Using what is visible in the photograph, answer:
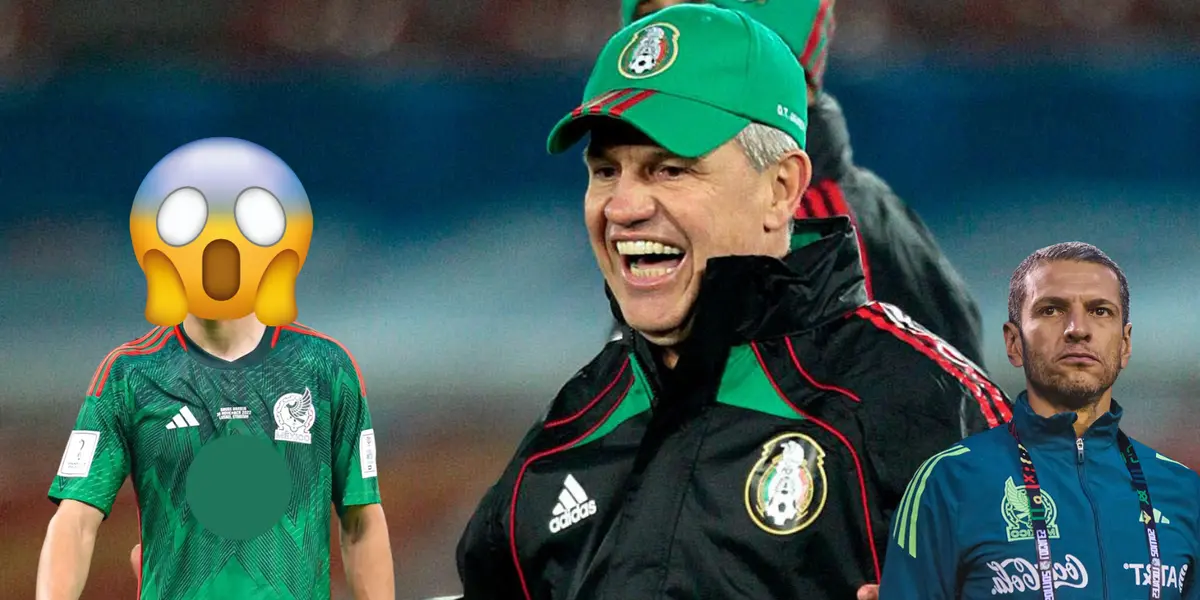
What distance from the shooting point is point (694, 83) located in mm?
1444

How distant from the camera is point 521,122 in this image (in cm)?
329

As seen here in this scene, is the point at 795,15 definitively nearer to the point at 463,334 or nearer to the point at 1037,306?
the point at 1037,306

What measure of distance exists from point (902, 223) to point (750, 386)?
4.32ft

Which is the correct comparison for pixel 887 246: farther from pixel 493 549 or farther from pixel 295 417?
pixel 493 549

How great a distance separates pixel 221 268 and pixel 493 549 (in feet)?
2.77

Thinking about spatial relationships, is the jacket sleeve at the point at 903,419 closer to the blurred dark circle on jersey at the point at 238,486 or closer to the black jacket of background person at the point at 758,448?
the black jacket of background person at the point at 758,448

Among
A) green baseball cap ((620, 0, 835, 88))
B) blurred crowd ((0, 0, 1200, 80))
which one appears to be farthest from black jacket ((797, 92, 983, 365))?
blurred crowd ((0, 0, 1200, 80))

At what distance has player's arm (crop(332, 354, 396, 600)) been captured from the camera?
7.84ft

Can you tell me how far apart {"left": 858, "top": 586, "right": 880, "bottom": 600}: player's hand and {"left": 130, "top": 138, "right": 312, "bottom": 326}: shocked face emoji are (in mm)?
1154

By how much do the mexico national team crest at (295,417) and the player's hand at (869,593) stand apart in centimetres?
119

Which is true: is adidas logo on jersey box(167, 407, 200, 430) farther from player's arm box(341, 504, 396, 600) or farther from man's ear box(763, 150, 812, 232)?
man's ear box(763, 150, 812, 232)

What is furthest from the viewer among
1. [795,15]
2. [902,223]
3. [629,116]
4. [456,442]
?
[456,442]

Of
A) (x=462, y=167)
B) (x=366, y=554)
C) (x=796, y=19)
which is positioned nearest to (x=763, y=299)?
(x=796, y=19)

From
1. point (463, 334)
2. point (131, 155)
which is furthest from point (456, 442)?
point (131, 155)
